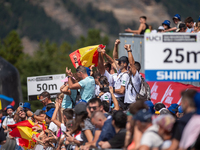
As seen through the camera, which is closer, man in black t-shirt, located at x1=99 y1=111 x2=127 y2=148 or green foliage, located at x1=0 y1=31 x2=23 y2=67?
man in black t-shirt, located at x1=99 y1=111 x2=127 y2=148

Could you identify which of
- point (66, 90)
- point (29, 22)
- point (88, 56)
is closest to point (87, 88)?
point (66, 90)

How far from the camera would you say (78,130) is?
21.9 feet

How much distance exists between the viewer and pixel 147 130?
4504 mm

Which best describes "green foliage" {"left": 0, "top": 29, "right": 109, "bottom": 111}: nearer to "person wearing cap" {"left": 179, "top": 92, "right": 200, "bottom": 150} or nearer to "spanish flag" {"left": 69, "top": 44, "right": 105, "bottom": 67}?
"spanish flag" {"left": 69, "top": 44, "right": 105, "bottom": 67}

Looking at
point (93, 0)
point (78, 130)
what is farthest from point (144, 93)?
point (93, 0)

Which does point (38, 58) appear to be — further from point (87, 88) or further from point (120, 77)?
point (87, 88)

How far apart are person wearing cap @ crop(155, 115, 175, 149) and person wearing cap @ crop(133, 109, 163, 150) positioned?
2.0 inches

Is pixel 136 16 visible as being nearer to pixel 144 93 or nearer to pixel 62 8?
pixel 62 8

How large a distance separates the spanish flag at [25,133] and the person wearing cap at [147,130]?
18.8ft

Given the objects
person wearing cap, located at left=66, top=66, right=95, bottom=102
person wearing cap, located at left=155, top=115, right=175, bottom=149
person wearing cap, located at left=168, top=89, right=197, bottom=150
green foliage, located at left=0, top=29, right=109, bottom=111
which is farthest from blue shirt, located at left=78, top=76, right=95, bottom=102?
green foliage, located at left=0, top=29, right=109, bottom=111

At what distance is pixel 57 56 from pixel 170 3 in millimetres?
31748

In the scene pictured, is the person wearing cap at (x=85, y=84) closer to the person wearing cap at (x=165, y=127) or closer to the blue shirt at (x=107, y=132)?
the blue shirt at (x=107, y=132)

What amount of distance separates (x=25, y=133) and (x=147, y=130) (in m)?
6.01

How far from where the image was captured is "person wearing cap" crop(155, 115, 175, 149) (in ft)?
14.4
